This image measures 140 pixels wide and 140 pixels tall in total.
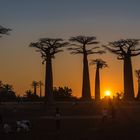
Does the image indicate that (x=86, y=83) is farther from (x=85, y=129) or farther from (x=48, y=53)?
(x=85, y=129)

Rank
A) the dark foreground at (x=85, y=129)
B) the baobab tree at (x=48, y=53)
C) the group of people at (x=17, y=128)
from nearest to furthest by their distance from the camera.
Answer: the dark foreground at (x=85, y=129), the group of people at (x=17, y=128), the baobab tree at (x=48, y=53)

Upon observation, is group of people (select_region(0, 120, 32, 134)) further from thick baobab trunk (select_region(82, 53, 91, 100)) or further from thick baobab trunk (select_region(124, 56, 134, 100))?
thick baobab trunk (select_region(82, 53, 91, 100))

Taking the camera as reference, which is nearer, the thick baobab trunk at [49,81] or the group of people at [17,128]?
the group of people at [17,128]

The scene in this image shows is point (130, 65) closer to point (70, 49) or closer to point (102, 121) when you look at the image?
point (70, 49)

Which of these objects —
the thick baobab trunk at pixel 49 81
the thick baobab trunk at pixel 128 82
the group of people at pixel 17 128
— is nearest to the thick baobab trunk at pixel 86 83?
the thick baobab trunk at pixel 128 82

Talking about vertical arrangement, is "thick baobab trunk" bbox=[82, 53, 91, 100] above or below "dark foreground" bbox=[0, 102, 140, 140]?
above

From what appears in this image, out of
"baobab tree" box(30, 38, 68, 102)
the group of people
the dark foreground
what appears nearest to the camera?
the dark foreground

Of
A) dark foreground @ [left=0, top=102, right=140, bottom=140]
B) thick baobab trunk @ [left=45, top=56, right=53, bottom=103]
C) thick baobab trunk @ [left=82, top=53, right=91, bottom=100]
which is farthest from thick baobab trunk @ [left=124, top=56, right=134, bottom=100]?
dark foreground @ [left=0, top=102, right=140, bottom=140]

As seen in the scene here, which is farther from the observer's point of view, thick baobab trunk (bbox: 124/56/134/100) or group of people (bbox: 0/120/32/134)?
thick baobab trunk (bbox: 124/56/134/100)

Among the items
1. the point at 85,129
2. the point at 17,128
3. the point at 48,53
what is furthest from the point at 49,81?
the point at 17,128

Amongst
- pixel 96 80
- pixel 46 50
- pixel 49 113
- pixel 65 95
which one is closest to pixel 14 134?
pixel 49 113

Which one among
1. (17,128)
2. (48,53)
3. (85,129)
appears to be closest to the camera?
(17,128)

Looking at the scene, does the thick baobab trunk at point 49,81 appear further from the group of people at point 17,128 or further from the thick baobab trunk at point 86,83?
the group of people at point 17,128

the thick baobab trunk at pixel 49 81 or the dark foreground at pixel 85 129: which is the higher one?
the thick baobab trunk at pixel 49 81
